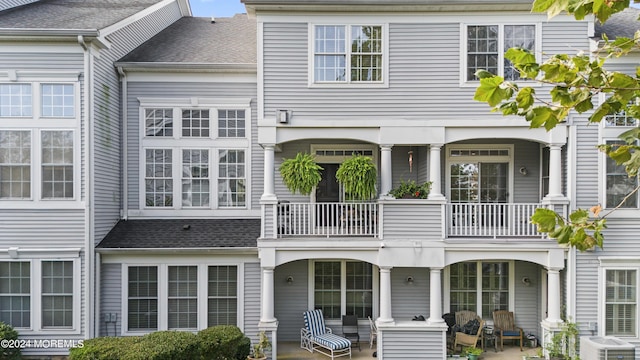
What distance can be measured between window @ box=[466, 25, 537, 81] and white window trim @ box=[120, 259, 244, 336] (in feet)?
25.5

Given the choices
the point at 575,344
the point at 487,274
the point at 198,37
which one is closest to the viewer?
the point at 575,344

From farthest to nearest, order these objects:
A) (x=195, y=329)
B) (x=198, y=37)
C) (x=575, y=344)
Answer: (x=198, y=37), (x=195, y=329), (x=575, y=344)

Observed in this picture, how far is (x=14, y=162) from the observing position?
10180 mm

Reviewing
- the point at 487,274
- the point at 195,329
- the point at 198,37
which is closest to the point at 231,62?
the point at 198,37

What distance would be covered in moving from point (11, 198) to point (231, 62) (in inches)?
246

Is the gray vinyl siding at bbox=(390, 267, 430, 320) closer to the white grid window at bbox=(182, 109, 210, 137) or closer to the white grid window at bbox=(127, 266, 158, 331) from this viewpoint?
the white grid window at bbox=(127, 266, 158, 331)

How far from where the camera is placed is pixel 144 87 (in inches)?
462

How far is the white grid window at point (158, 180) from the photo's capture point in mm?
11805

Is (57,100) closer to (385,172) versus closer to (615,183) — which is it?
(385,172)

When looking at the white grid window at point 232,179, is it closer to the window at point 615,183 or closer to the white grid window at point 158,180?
the white grid window at point 158,180

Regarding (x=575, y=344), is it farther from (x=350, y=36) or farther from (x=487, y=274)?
(x=350, y=36)

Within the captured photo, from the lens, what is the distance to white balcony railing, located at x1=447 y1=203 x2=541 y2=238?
10.2 metres

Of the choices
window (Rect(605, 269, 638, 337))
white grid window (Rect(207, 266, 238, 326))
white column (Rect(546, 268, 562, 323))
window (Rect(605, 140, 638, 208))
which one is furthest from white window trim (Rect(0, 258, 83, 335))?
window (Rect(605, 140, 638, 208))

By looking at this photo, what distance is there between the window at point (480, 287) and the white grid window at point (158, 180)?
7965mm
